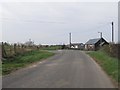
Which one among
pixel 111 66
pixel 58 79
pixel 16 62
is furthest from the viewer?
pixel 16 62

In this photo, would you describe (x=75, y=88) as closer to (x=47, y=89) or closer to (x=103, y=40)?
(x=47, y=89)

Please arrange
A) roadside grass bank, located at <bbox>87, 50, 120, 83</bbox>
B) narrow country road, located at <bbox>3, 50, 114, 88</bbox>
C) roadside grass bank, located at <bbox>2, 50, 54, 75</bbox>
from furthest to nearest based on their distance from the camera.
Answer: roadside grass bank, located at <bbox>2, 50, 54, 75</bbox> < roadside grass bank, located at <bbox>87, 50, 120, 83</bbox> < narrow country road, located at <bbox>3, 50, 114, 88</bbox>

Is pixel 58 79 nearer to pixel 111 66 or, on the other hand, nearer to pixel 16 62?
pixel 111 66

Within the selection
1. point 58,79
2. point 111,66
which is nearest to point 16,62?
point 111,66

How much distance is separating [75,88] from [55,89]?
2.82 ft

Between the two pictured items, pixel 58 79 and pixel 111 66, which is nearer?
pixel 58 79

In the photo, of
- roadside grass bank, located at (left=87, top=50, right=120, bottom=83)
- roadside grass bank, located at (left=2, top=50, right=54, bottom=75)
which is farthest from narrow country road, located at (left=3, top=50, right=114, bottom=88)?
roadside grass bank, located at (left=2, top=50, right=54, bottom=75)

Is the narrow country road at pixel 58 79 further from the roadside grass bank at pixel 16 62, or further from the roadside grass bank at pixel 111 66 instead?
the roadside grass bank at pixel 16 62

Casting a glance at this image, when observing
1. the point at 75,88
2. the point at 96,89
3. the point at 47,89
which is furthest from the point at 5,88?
the point at 96,89

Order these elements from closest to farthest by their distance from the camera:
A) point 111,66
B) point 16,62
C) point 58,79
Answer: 1. point 58,79
2. point 111,66
3. point 16,62

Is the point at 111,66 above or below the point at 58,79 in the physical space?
above

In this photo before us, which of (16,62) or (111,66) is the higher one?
(111,66)

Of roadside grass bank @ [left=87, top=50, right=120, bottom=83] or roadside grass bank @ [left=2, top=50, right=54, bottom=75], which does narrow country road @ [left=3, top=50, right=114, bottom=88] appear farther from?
roadside grass bank @ [left=2, top=50, right=54, bottom=75]

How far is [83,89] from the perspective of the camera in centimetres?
1082
